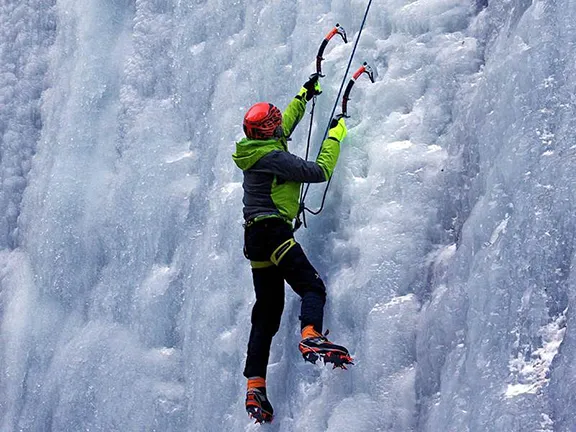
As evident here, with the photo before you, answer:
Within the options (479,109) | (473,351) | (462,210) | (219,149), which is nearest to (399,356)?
(473,351)

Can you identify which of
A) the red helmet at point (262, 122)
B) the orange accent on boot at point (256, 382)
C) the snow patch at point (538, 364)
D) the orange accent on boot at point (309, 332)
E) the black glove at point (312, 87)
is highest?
the black glove at point (312, 87)

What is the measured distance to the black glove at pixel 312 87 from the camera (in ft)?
16.7

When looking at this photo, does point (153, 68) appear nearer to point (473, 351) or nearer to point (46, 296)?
point (46, 296)

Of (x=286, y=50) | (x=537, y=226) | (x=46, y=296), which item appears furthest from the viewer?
(x=46, y=296)

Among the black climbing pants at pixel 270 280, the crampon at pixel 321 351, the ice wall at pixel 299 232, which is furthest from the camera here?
the black climbing pants at pixel 270 280

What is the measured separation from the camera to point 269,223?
4.61 metres

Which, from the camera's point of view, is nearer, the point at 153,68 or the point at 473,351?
the point at 473,351

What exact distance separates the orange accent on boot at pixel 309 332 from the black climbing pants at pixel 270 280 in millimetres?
155

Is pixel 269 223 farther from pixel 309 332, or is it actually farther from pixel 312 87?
pixel 312 87

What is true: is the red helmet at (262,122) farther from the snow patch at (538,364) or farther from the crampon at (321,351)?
the snow patch at (538,364)

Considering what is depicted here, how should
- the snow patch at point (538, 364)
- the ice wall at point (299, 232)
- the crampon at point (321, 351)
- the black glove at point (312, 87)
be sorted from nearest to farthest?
1. the snow patch at point (538, 364)
2. the ice wall at point (299, 232)
3. the crampon at point (321, 351)
4. the black glove at point (312, 87)

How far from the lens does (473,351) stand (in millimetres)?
3951

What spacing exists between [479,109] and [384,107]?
611 mm

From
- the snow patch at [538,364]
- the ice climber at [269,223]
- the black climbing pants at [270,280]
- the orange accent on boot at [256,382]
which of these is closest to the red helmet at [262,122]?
the ice climber at [269,223]
